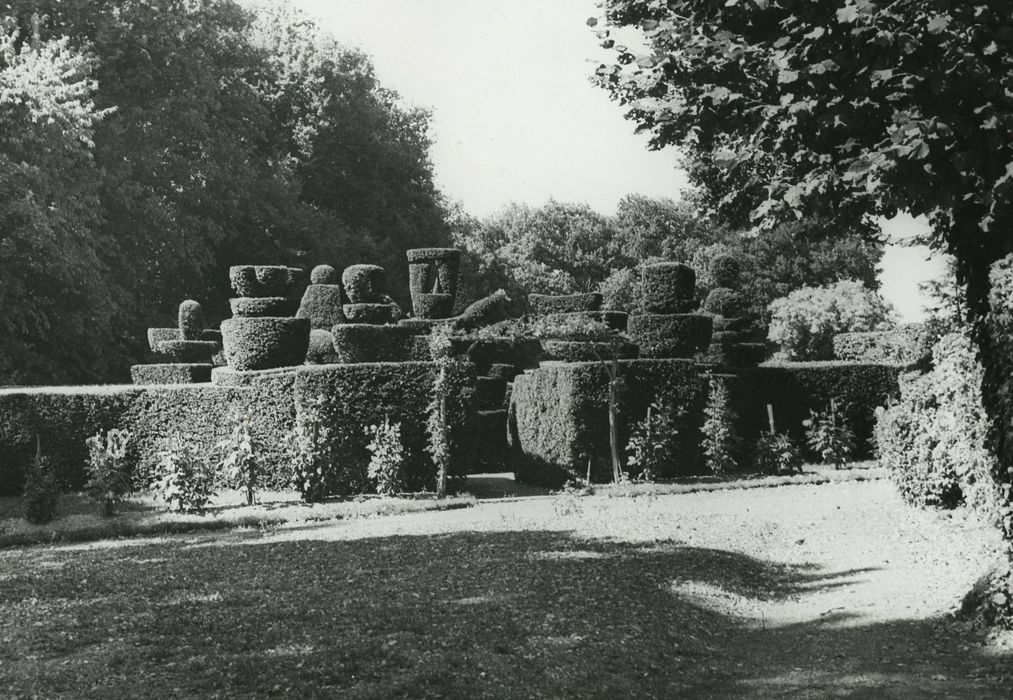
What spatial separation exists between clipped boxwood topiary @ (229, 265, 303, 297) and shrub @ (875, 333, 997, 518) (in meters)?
11.1

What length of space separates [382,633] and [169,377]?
17140 mm

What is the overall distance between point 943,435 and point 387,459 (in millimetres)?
8401

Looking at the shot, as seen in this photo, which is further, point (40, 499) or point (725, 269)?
point (725, 269)

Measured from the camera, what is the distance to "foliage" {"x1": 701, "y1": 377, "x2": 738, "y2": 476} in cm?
1834

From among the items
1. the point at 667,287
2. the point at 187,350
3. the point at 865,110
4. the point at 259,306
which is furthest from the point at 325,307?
the point at 865,110

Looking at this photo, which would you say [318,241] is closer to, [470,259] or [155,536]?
[470,259]

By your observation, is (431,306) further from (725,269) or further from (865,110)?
(865,110)

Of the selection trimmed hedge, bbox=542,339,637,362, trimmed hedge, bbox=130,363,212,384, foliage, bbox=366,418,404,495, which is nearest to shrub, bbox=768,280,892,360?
trimmed hedge, bbox=542,339,637,362

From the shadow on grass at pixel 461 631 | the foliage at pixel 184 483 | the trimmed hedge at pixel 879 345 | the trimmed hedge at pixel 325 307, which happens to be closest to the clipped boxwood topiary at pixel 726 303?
the trimmed hedge at pixel 879 345

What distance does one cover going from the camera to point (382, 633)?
6.86 meters

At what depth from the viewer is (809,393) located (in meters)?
21.3

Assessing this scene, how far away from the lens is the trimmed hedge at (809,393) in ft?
66.8

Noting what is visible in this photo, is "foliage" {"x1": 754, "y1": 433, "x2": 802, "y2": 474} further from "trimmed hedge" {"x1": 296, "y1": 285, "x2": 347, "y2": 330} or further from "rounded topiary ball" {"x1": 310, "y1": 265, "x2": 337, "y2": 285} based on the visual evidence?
"rounded topiary ball" {"x1": 310, "y1": 265, "x2": 337, "y2": 285}

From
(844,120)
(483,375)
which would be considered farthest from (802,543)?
(483,375)
